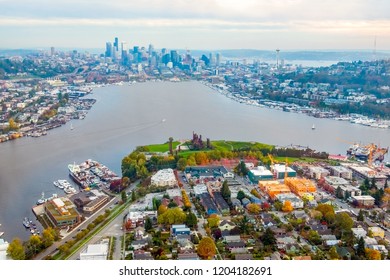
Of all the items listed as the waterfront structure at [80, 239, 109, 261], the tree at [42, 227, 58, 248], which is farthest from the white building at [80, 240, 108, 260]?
the tree at [42, 227, 58, 248]

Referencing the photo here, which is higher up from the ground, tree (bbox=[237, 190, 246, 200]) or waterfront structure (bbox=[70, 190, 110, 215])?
tree (bbox=[237, 190, 246, 200])

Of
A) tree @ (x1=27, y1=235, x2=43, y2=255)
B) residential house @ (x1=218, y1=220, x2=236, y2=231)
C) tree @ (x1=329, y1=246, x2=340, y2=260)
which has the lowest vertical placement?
tree @ (x1=27, y1=235, x2=43, y2=255)

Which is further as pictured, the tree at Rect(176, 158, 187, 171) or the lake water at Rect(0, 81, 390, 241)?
the tree at Rect(176, 158, 187, 171)

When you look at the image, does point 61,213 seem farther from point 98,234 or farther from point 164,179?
point 164,179

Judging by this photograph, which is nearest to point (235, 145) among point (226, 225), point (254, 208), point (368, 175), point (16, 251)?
point (368, 175)

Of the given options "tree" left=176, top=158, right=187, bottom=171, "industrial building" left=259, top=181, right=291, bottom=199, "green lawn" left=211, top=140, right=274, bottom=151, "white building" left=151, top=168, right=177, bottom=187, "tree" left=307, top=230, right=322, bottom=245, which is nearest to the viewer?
"tree" left=307, top=230, right=322, bottom=245

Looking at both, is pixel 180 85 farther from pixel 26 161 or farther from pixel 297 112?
pixel 26 161

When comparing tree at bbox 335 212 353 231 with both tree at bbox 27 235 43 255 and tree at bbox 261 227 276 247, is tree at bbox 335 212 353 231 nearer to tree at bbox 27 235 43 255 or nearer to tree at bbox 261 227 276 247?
tree at bbox 261 227 276 247

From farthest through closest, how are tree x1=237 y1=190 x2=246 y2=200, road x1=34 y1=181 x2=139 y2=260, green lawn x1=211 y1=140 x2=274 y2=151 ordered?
green lawn x1=211 y1=140 x2=274 y2=151 → tree x1=237 y1=190 x2=246 y2=200 → road x1=34 y1=181 x2=139 y2=260
